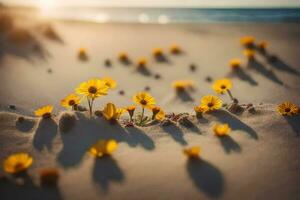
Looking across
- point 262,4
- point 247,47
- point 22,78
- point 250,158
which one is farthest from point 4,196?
point 262,4

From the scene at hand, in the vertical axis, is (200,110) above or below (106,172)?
above

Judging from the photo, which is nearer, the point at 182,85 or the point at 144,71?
the point at 182,85

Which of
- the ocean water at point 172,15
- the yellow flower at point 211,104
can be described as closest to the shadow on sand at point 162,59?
the ocean water at point 172,15

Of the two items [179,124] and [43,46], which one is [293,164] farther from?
[43,46]

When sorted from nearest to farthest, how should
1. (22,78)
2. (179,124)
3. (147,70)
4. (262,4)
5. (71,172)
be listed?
(71,172) → (179,124) → (22,78) → (147,70) → (262,4)

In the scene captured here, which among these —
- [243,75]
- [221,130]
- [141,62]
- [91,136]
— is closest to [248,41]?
[243,75]

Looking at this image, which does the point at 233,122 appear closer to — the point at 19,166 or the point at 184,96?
the point at 184,96
